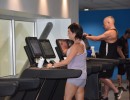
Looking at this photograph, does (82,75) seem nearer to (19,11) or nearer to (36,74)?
(36,74)

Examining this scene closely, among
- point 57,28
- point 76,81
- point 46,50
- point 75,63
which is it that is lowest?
point 76,81

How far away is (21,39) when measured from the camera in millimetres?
6867

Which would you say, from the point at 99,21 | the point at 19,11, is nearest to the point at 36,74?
the point at 19,11

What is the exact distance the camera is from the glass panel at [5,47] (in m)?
6.43

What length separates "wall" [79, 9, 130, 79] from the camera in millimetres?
10781

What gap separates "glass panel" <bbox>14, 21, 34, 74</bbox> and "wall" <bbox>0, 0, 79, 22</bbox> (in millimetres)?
802

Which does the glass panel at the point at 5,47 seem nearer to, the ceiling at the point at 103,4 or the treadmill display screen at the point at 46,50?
the treadmill display screen at the point at 46,50

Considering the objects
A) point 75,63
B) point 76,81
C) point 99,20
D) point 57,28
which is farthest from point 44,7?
point 99,20

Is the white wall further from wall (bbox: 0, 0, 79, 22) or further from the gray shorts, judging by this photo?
the gray shorts

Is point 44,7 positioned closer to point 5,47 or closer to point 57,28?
point 57,28

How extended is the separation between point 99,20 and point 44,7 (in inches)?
211

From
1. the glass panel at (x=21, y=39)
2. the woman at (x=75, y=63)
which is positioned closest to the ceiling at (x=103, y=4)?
the glass panel at (x=21, y=39)

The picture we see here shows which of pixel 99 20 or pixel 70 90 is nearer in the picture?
pixel 70 90

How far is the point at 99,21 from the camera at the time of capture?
1106 cm
